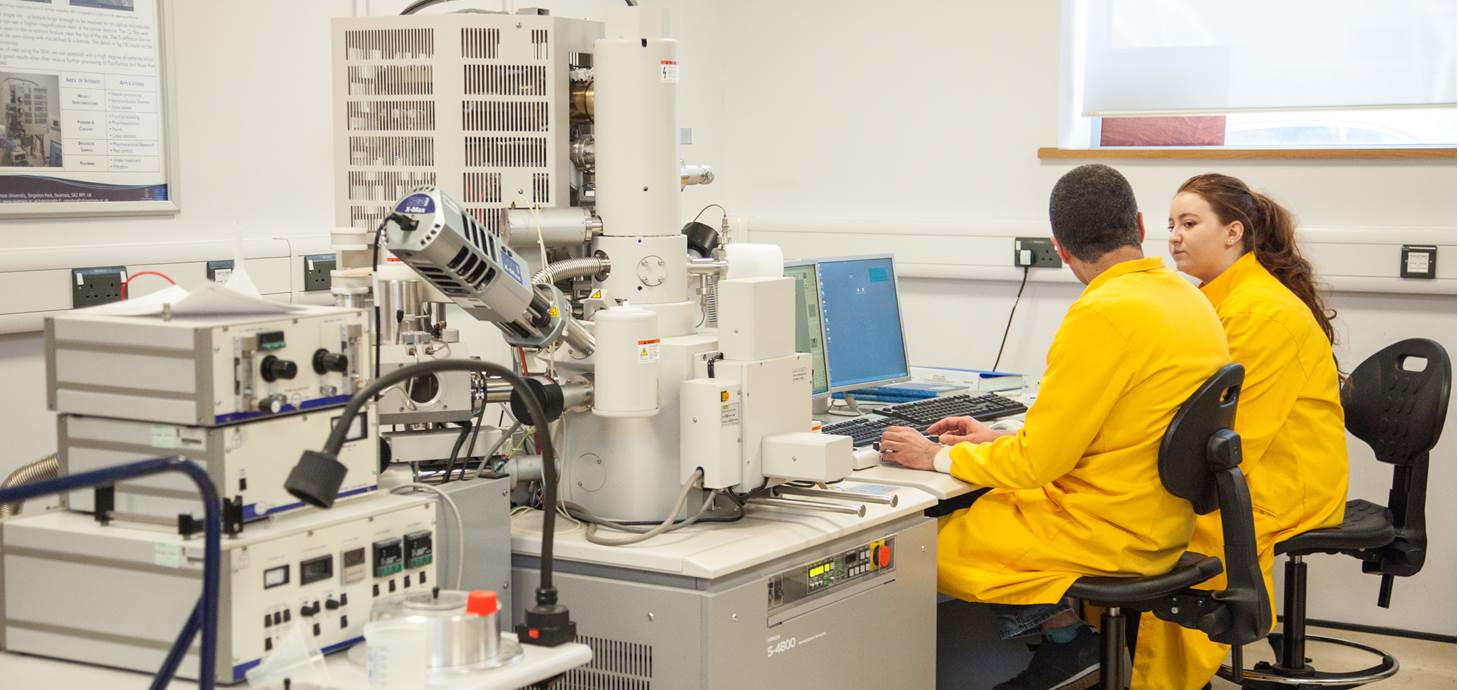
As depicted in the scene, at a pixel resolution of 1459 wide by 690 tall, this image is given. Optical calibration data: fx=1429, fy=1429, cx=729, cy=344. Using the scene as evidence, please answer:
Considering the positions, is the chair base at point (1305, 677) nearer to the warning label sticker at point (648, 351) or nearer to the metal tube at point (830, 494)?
the metal tube at point (830, 494)

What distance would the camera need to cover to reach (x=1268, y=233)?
3.05 meters

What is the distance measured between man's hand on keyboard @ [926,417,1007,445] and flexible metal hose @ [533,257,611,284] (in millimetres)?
866

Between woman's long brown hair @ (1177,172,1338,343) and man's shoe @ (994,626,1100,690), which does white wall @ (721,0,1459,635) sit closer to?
woman's long brown hair @ (1177,172,1338,343)

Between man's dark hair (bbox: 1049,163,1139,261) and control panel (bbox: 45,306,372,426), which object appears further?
man's dark hair (bbox: 1049,163,1139,261)

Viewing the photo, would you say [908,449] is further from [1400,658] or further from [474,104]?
[1400,658]

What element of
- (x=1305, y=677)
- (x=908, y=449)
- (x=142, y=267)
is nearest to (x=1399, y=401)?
(x=1305, y=677)

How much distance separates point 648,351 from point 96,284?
1150 mm

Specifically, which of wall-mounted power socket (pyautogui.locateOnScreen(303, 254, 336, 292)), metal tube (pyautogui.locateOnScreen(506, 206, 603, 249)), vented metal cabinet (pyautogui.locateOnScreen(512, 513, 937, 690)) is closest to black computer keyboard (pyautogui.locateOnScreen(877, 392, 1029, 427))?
vented metal cabinet (pyautogui.locateOnScreen(512, 513, 937, 690))

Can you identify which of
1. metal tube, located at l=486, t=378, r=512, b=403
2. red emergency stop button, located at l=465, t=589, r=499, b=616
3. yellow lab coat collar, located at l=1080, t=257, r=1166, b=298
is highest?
yellow lab coat collar, located at l=1080, t=257, r=1166, b=298

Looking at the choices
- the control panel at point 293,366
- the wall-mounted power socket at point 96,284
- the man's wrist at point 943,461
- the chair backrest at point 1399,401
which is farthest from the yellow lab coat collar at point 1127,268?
the wall-mounted power socket at point 96,284

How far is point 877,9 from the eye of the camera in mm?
4180

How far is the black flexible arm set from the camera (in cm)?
141

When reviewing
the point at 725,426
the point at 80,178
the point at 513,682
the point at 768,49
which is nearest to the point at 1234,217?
the point at 725,426

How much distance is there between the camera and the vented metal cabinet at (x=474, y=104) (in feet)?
6.84
